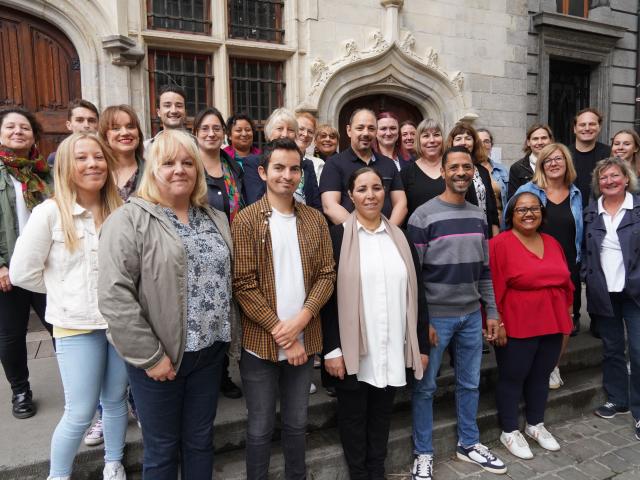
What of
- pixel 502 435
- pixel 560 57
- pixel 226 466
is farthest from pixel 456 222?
pixel 560 57

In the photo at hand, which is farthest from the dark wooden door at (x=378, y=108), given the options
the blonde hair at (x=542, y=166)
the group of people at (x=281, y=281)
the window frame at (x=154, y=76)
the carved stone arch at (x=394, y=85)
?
the blonde hair at (x=542, y=166)

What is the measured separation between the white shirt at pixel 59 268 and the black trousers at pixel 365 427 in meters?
1.37

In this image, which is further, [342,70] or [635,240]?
[342,70]

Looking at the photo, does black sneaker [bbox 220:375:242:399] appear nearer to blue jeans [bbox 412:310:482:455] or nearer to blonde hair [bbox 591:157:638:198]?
blue jeans [bbox 412:310:482:455]

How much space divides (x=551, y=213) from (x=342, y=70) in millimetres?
3784

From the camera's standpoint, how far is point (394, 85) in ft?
22.9

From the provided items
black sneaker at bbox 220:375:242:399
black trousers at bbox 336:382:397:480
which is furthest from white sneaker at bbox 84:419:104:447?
black trousers at bbox 336:382:397:480

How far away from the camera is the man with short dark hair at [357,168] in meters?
3.22

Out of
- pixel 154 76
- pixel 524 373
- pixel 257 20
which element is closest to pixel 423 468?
pixel 524 373

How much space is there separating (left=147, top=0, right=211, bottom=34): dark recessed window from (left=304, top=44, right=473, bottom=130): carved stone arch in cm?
161

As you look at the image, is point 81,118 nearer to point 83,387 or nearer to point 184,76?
point 83,387

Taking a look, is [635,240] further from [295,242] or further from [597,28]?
[597,28]

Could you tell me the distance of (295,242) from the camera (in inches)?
95.0

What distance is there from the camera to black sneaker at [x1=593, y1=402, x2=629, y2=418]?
3.89 metres
